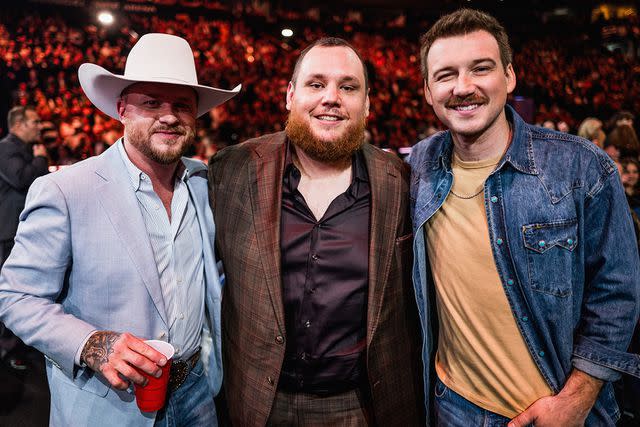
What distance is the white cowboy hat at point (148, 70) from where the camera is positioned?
1795mm

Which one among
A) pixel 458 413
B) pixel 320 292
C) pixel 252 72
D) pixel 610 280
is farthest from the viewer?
pixel 252 72

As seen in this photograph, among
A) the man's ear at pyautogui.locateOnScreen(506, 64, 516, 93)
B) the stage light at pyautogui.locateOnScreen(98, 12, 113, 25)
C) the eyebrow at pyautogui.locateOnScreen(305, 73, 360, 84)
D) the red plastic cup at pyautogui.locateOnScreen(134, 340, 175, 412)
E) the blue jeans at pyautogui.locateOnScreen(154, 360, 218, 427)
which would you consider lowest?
the blue jeans at pyautogui.locateOnScreen(154, 360, 218, 427)

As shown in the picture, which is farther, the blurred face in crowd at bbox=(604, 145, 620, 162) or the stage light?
the stage light

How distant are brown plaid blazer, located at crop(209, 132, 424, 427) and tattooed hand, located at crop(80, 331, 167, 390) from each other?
0.49 m

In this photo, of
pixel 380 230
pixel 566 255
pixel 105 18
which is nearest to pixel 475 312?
pixel 566 255

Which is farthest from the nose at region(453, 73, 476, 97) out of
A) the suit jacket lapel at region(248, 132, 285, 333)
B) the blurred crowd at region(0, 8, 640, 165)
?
the blurred crowd at region(0, 8, 640, 165)

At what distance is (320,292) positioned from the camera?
178cm

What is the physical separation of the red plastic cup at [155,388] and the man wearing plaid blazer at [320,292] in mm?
428

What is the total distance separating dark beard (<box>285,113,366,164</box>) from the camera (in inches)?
76.5

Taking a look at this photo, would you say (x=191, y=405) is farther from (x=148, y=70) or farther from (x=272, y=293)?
(x=148, y=70)

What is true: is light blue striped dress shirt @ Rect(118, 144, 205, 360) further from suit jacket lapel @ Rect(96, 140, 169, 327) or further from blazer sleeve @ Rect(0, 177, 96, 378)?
blazer sleeve @ Rect(0, 177, 96, 378)

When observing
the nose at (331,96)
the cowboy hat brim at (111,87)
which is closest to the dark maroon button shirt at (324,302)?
the nose at (331,96)

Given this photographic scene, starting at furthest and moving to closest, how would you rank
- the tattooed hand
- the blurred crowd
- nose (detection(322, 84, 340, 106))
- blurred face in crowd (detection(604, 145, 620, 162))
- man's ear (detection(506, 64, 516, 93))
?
1. the blurred crowd
2. blurred face in crowd (detection(604, 145, 620, 162))
3. nose (detection(322, 84, 340, 106))
4. man's ear (detection(506, 64, 516, 93))
5. the tattooed hand

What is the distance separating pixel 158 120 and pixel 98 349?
2.93ft
